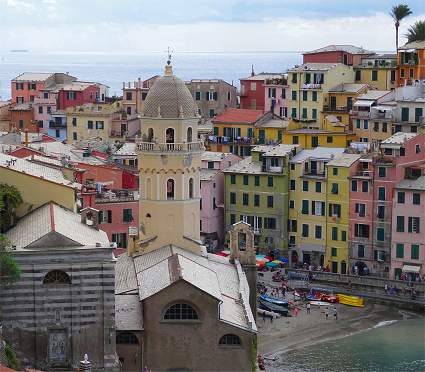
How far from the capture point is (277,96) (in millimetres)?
107188

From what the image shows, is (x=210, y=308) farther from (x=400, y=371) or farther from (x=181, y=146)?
(x=400, y=371)

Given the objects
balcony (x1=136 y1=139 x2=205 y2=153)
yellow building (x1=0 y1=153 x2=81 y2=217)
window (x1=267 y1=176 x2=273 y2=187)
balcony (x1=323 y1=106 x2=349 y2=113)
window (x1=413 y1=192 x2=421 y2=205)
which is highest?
balcony (x1=136 y1=139 x2=205 y2=153)

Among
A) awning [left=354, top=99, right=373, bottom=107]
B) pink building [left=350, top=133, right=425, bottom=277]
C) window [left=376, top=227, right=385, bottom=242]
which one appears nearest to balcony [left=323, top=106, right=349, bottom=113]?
awning [left=354, top=99, right=373, bottom=107]

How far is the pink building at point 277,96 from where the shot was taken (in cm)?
10619

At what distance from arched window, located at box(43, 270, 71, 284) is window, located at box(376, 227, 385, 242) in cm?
3784

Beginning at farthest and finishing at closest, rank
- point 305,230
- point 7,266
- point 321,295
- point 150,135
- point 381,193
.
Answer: point 305,230 → point 381,193 → point 321,295 → point 150,135 → point 7,266

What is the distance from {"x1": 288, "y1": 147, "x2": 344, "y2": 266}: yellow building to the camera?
3297 inches

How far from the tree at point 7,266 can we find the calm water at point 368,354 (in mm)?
20343

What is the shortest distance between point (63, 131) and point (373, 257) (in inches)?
1579

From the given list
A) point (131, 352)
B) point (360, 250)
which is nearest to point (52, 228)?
point (131, 352)

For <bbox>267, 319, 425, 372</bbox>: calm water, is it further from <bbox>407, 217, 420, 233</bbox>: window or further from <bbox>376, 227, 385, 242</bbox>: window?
<bbox>376, 227, 385, 242</bbox>: window

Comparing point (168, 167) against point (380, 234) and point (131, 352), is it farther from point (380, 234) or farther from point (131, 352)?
point (380, 234)

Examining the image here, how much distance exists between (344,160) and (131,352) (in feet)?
118

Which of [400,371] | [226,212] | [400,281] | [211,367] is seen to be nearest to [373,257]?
[400,281]
